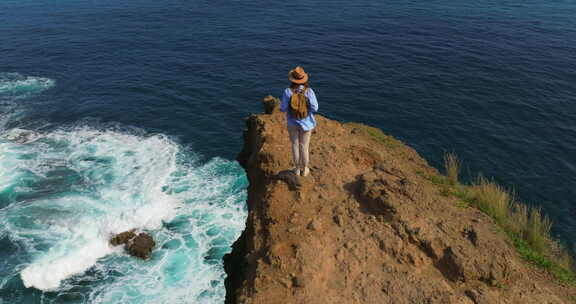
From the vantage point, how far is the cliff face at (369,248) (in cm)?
968

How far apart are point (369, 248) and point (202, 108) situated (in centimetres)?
2498

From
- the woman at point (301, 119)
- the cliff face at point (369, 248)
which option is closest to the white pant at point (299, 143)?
the woman at point (301, 119)

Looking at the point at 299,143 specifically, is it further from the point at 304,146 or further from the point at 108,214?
the point at 108,214

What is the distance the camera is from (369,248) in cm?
1064

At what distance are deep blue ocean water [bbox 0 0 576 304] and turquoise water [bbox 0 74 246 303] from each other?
10 centimetres

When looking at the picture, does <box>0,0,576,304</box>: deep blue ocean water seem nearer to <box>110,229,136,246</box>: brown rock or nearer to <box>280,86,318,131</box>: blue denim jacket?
<box>110,229,136,246</box>: brown rock

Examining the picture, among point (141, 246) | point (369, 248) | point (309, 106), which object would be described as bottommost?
point (141, 246)

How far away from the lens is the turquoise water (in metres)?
17.6

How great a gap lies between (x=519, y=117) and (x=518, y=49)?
14.7 meters

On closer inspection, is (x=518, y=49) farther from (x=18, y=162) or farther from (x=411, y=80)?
(x=18, y=162)

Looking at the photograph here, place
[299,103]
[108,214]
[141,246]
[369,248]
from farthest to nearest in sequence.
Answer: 1. [108,214]
2. [141,246]
3. [299,103]
4. [369,248]

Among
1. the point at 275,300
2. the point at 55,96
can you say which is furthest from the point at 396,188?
the point at 55,96

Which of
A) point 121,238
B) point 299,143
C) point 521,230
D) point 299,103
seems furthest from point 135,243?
point 521,230

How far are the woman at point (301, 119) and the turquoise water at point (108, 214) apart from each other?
883cm
